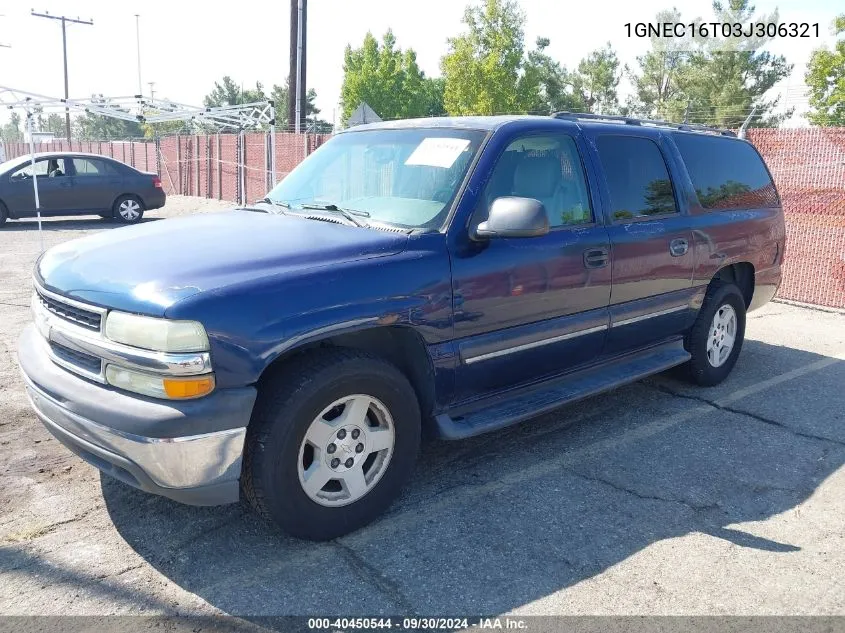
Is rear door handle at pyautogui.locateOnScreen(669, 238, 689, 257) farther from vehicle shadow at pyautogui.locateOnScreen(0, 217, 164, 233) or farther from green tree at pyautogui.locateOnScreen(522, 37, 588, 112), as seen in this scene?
green tree at pyautogui.locateOnScreen(522, 37, 588, 112)

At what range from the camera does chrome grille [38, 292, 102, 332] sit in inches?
116

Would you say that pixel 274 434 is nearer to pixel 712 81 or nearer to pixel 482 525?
pixel 482 525

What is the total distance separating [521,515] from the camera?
11.6 ft

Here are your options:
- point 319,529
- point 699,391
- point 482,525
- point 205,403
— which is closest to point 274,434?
point 205,403

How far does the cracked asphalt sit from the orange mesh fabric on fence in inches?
179

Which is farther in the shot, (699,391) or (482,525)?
(699,391)

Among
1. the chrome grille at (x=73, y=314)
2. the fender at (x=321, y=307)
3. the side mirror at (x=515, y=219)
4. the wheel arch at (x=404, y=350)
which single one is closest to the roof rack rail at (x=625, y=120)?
the side mirror at (x=515, y=219)

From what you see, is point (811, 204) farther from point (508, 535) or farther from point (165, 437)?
point (165, 437)

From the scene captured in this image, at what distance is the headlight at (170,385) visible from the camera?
2.72m

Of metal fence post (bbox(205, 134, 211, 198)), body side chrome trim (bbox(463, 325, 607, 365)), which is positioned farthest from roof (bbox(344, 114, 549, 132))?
metal fence post (bbox(205, 134, 211, 198))

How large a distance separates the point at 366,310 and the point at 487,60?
1888 inches

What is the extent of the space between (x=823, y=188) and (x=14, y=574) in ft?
29.8

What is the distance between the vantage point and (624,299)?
450 cm

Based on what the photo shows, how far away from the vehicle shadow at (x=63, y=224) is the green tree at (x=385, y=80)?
5011 cm
